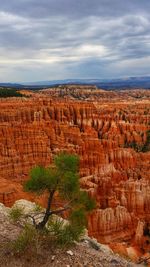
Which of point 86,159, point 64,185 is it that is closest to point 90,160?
point 86,159

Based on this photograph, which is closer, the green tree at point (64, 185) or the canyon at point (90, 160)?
the green tree at point (64, 185)

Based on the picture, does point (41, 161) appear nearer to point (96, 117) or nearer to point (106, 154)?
point (106, 154)

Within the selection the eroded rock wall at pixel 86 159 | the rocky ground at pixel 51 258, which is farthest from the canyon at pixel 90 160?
the rocky ground at pixel 51 258

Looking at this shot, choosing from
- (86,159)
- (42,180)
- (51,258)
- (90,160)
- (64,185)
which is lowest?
(90,160)

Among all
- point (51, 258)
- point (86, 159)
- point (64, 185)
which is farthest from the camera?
point (86, 159)

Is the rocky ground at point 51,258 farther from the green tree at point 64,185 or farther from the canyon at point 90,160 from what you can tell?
the canyon at point 90,160

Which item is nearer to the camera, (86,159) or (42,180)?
(42,180)

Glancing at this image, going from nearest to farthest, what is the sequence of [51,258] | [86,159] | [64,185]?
[51,258] → [64,185] → [86,159]

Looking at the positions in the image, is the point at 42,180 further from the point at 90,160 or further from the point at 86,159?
the point at 90,160

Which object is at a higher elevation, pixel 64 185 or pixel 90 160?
pixel 64 185
